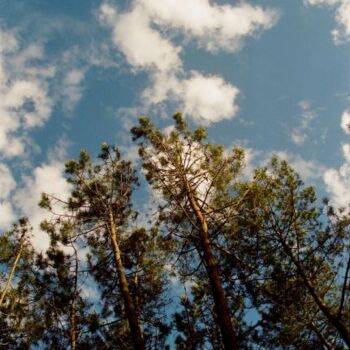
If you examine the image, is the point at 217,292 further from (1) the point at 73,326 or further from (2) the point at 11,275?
(2) the point at 11,275

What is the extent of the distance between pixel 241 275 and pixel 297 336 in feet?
12.1

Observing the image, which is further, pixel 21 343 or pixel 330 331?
pixel 21 343

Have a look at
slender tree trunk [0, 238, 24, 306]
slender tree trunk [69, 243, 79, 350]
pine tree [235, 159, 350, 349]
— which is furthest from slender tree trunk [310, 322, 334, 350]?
slender tree trunk [0, 238, 24, 306]

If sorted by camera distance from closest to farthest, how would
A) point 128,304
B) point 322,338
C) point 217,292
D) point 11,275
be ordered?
point 217,292 < point 128,304 < point 322,338 < point 11,275

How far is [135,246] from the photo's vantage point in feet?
49.7

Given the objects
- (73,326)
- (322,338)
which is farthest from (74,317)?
(322,338)

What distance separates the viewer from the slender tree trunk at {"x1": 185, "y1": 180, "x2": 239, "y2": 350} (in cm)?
873

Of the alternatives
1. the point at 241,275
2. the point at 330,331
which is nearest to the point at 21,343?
the point at 241,275

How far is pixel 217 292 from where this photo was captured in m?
9.75

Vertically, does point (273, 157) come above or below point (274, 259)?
above

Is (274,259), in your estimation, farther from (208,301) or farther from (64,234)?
(64,234)

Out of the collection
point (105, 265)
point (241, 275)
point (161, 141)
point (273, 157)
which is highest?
point (161, 141)

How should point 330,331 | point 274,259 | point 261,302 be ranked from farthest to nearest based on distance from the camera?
point 330,331 < point 274,259 < point 261,302

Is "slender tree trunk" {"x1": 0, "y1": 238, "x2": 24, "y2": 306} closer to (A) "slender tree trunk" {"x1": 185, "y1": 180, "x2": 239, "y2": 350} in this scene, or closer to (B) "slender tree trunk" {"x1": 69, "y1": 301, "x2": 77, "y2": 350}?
(B) "slender tree trunk" {"x1": 69, "y1": 301, "x2": 77, "y2": 350}
